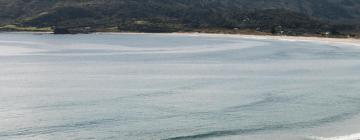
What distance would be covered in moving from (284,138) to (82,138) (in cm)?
1479

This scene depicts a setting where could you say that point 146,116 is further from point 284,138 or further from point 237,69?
point 237,69

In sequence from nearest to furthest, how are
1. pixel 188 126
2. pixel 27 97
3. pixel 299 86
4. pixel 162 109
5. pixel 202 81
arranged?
pixel 188 126
pixel 162 109
pixel 27 97
pixel 299 86
pixel 202 81

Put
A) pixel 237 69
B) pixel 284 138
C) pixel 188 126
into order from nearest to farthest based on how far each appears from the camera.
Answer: pixel 284 138 < pixel 188 126 < pixel 237 69

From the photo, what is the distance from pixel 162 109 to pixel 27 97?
18.3m

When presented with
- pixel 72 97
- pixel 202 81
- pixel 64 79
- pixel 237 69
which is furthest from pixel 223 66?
pixel 72 97

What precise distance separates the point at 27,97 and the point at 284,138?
3369 cm

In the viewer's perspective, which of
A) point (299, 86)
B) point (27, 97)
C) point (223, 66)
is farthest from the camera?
point (223, 66)

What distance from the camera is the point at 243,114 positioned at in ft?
170

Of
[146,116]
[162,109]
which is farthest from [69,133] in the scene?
[162,109]

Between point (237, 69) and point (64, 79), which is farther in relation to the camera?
point (237, 69)

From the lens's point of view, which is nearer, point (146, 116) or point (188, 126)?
point (188, 126)

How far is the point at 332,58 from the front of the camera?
4860 inches

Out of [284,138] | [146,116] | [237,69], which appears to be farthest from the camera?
[237,69]

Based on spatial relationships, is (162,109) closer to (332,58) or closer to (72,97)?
(72,97)
